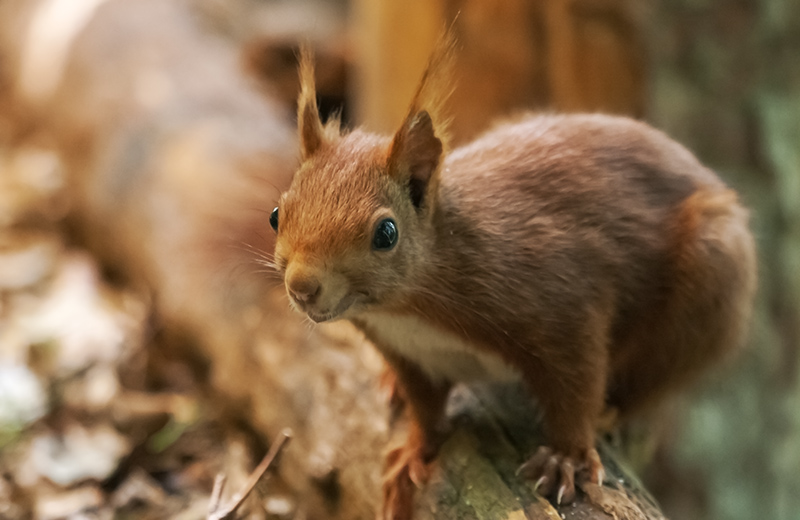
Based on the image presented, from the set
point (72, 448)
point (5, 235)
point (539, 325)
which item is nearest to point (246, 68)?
point (5, 235)

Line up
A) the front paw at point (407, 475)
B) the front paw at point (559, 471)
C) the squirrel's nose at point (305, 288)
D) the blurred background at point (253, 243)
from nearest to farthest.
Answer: the squirrel's nose at point (305, 288), the front paw at point (559, 471), the front paw at point (407, 475), the blurred background at point (253, 243)

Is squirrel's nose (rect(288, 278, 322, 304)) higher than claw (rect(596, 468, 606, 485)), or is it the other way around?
squirrel's nose (rect(288, 278, 322, 304))

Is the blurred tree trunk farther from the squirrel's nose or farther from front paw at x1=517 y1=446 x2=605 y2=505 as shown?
the squirrel's nose

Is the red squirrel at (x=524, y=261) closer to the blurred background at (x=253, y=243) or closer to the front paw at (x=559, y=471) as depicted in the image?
the front paw at (x=559, y=471)

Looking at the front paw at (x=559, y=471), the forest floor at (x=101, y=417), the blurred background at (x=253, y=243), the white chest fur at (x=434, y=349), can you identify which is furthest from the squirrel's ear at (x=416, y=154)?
the forest floor at (x=101, y=417)

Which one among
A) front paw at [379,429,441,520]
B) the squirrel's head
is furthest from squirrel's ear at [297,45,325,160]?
front paw at [379,429,441,520]

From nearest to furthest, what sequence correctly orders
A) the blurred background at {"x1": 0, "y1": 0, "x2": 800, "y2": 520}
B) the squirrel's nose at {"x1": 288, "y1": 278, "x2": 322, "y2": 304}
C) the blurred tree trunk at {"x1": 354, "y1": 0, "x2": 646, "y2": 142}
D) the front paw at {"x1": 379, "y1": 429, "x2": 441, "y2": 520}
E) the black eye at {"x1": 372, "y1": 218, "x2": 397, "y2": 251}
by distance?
the squirrel's nose at {"x1": 288, "y1": 278, "x2": 322, "y2": 304} → the black eye at {"x1": 372, "y1": 218, "x2": 397, "y2": 251} → the front paw at {"x1": 379, "y1": 429, "x2": 441, "y2": 520} → the blurred background at {"x1": 0, "y1": 0, "x2": 800, "y2": 520} → the blurred tree trunk at {"x1": 354, "y1": 0, "x2": 646, "y2": 142}

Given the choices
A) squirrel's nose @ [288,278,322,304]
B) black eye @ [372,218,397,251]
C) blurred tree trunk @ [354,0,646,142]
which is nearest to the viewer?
squirrel's nose @ [288,278,322,304]

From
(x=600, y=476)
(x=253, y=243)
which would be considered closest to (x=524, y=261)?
(x=600, y=476)

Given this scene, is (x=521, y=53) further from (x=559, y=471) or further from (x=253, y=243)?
(x=559, y=471)

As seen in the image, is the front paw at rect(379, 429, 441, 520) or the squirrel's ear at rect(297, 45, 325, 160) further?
the front paw at rect(379, 429, 441, 520)
